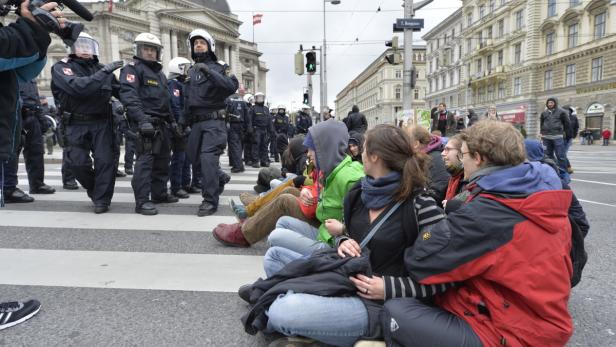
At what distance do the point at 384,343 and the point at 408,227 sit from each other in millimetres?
507

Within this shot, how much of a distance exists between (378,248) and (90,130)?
416 centimetres

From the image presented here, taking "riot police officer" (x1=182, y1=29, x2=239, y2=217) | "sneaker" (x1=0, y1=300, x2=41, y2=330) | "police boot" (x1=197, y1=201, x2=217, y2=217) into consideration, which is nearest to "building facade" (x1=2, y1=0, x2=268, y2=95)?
"riot police officer" (x1=182, y1=29, x2=239, y2=217)

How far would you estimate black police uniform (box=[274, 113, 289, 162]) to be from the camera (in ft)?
43.4

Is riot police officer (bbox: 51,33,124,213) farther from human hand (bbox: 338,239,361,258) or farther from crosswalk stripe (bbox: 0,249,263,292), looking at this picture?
human hand (bbox: 338,239,361,258)

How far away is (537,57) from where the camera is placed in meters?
40.7

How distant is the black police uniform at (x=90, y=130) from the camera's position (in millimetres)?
4637

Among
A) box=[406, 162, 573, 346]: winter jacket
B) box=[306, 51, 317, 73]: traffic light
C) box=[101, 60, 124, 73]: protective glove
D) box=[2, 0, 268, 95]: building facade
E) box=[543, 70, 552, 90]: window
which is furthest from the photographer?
box=[2, 0, 268, 95]: building facade

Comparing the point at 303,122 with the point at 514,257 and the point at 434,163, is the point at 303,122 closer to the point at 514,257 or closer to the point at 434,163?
the point at 434,163

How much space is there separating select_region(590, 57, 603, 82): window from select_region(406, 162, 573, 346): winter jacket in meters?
39.4

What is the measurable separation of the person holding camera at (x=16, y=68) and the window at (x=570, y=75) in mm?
42734

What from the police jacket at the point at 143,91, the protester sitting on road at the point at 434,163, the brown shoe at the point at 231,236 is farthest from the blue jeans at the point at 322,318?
the police jacket at the point at 143,91

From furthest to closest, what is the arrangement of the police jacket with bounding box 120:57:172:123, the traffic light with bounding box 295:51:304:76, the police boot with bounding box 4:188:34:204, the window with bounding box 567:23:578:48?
the window with bounding box 567:23:578:48
the traffic light with bounding box 295:51:304:76
the police boot with bounding box 4:188:34:204
the police jacket with bounding box 120:57:172:123

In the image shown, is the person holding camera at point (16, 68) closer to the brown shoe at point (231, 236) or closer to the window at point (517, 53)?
the brown shoe at point (231, 236)

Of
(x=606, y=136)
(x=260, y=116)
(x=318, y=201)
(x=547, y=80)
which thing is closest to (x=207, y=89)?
(x=318, y=201)
